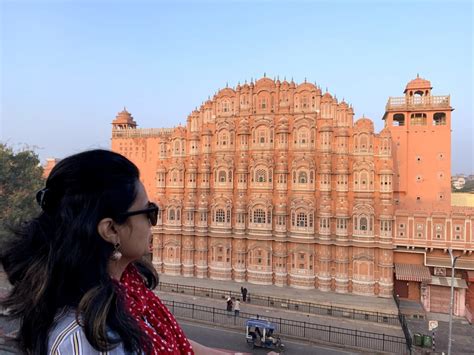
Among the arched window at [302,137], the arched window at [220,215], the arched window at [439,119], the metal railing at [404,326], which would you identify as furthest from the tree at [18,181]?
the arched window at [439,119]

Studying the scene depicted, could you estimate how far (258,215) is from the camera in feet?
88.5

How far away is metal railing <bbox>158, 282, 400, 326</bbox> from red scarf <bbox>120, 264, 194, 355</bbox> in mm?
21892

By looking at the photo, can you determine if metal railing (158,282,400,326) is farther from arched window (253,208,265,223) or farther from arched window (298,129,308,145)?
arched window (298,129,308,145)

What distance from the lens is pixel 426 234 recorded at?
23.8m

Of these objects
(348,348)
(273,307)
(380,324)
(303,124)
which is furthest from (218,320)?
(303,124)

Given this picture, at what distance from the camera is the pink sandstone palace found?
24.0 meters

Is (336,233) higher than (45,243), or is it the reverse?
(45,243)

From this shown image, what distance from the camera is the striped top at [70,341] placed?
1353 mm

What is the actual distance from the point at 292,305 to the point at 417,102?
18.7 metres

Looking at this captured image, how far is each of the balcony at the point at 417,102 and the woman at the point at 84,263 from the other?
28.8 m

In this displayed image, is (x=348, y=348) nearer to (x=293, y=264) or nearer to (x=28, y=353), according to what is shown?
(x=293, y=264)

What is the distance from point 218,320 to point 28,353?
20130 millimetres

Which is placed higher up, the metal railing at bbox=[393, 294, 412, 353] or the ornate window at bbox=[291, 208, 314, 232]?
the ornate window at bbox=[291, 208, 314, 232]

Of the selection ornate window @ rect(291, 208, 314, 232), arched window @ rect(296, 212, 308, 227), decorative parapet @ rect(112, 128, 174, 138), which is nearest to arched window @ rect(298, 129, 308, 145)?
ornate window @ rect(291, 208, 314, 232)
